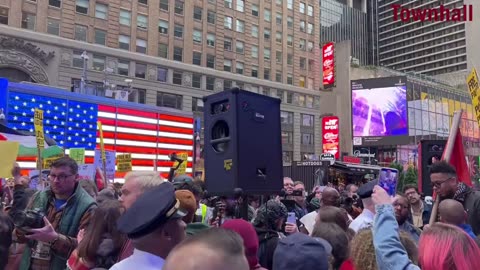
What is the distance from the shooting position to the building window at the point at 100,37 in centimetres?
4266

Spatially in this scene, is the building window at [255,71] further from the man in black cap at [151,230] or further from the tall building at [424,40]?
the tall building at [424,40]

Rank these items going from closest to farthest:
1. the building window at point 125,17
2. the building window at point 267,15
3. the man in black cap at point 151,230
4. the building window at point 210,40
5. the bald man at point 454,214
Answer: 1. the man in black cap at point 151,230
2. the bald man at point 454,214
3. the building window at point 125,17
4. the building window at point 210,40
5. the building window at point 267,15

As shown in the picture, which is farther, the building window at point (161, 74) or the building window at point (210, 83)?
the building window at point (210, 83)

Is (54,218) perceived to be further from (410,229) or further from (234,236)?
(410,229)

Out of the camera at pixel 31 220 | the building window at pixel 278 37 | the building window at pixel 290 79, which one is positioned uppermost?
the building window at pixel 278 37

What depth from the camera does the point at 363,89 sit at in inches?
2152

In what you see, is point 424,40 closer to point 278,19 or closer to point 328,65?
point 328,65

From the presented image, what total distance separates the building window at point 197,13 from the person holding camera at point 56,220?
1896 inches

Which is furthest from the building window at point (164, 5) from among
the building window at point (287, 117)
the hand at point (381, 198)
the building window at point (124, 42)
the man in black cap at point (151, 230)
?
the man in black cap at point (151, 230)

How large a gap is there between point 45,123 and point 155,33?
3217 cm

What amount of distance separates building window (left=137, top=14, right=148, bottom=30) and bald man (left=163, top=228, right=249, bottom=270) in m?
46.5

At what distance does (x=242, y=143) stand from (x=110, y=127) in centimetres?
1516

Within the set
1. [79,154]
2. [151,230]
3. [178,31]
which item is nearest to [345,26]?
[178,31]

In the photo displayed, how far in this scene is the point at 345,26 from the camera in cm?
10562
